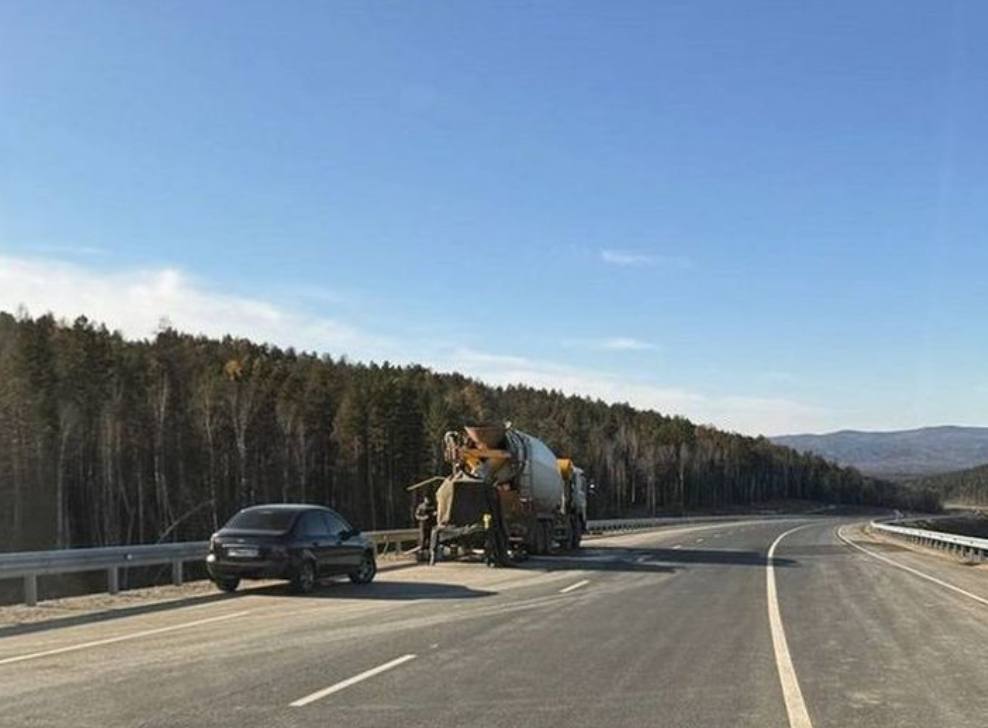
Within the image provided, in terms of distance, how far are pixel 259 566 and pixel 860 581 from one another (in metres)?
13.3

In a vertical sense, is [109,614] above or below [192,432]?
below

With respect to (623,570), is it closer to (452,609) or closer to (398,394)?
(452,609)

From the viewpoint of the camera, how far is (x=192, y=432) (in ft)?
259

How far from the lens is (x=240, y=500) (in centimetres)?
7875

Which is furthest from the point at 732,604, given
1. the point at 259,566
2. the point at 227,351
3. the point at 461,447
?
the point at 227,351

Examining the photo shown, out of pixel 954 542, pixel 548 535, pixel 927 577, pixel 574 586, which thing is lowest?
pixel 954 542

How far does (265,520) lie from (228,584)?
1.33 metres

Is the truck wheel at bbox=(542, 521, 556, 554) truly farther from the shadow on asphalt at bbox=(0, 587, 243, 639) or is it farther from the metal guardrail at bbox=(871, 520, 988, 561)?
the shadow on asphalt at bbox=(0, 587, 243, 639)

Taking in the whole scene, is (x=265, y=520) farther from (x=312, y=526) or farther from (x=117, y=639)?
(x=117, y=639)

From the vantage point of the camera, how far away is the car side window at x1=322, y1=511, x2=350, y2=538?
2056 centimetres

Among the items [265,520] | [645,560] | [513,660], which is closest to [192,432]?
[645,560]

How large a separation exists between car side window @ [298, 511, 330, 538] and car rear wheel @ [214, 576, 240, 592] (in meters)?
1.48

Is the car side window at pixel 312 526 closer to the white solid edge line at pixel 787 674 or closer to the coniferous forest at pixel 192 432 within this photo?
the white solid edge line at pixel 787 674

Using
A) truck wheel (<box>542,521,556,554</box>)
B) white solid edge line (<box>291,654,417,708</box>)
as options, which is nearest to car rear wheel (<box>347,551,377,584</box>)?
white solid edge line (<box>291,654,417,708</box>)
